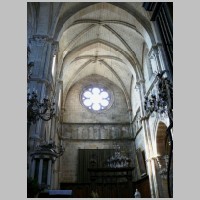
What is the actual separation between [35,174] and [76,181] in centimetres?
1175

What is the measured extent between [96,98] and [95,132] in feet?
13.1

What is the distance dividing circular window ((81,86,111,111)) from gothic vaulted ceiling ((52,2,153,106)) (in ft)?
5.47

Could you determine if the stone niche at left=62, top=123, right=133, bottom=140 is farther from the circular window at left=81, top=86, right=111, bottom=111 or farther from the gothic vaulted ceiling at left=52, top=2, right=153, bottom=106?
the gothic vaulted ceiling at left=52, top=2, right=153, bottom=106

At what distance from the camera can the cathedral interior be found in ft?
32.0

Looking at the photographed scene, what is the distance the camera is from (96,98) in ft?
79.0

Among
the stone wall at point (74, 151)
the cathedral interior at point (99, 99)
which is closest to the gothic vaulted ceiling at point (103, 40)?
the cathedral interior at point (99, 99)

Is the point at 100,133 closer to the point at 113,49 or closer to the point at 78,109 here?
the point at 78,109

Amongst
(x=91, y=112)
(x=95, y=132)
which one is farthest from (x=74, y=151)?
(x=91, y=112)

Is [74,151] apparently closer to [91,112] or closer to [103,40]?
[91,112]

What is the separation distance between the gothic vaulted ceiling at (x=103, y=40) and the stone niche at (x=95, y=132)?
150 inches

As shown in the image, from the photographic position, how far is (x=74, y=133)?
21844mm

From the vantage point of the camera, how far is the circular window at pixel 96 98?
77.4 feet

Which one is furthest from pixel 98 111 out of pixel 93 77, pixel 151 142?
pixel 151 142

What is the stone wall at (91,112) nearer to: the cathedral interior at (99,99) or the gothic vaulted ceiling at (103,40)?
the cathedral interior at (99,99)
